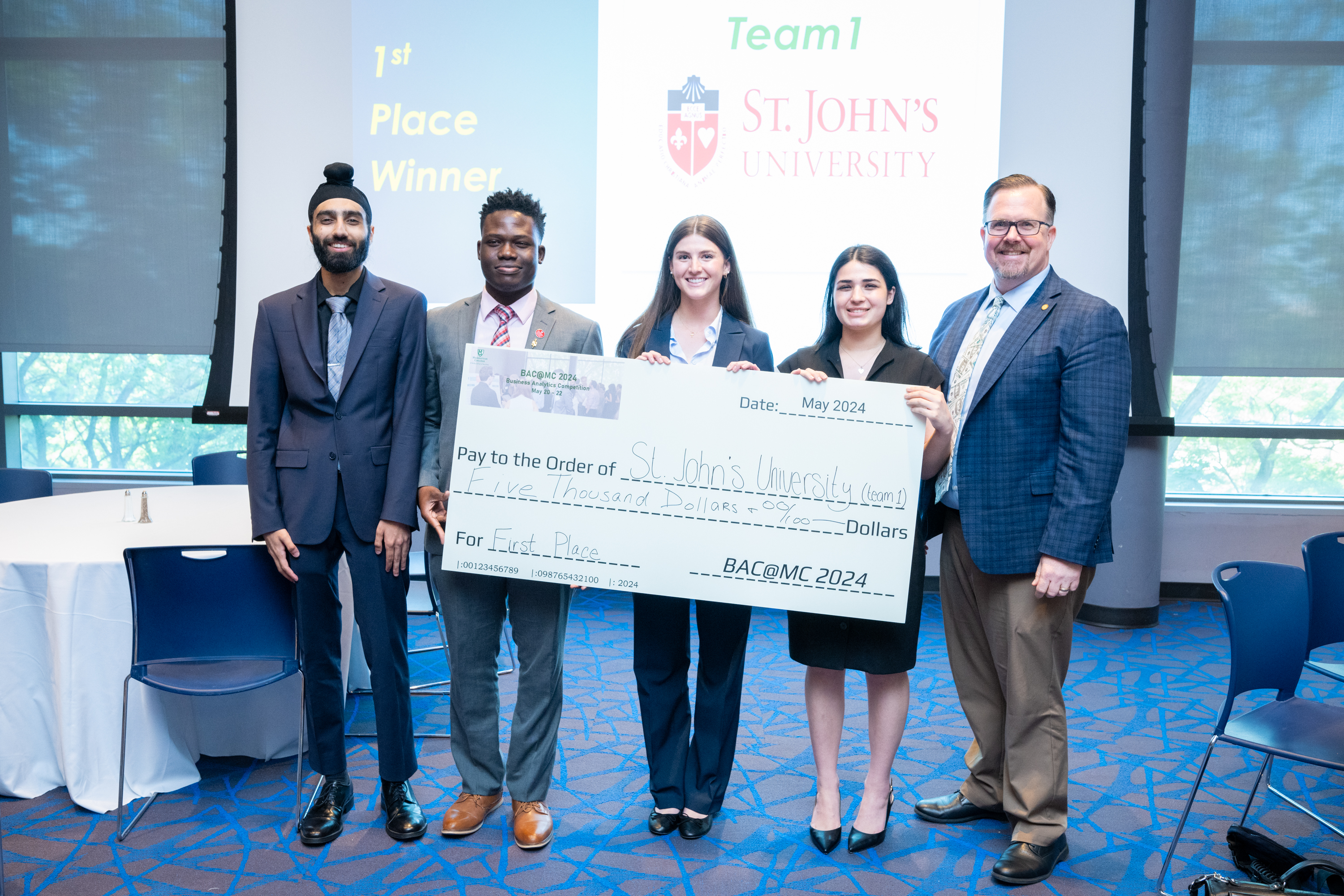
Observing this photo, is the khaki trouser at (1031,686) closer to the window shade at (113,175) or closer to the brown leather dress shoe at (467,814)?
the brown leather dress shoe at (467,814)

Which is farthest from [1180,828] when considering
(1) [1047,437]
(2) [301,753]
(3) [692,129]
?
(3) [692,129]

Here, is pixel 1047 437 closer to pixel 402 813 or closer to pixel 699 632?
pixel 699 632

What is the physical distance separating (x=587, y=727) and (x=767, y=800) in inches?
33.6

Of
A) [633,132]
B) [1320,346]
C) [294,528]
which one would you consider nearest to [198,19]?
[633,132]

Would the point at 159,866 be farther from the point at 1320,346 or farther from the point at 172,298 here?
the point at 1320,346

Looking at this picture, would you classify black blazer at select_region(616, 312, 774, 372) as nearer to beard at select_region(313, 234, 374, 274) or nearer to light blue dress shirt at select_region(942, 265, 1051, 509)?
light blue dress shirt at select_region(942, 265, 1051, 509)

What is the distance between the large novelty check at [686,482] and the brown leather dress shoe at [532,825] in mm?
721

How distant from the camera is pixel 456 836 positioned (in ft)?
8.05

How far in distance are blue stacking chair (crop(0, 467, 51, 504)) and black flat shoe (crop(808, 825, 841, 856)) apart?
360 centimetres

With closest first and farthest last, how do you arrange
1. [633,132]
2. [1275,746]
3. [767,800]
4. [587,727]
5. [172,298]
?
[1275,746] → [767,800] → [587,727] → [633,132] → [172,298]

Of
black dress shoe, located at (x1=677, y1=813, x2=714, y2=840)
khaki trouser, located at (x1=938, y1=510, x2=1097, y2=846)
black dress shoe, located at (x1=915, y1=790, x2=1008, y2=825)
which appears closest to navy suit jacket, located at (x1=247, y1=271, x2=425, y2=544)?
black dress shoe, located at (x1=677, y1=813, x2=714, y2=840)

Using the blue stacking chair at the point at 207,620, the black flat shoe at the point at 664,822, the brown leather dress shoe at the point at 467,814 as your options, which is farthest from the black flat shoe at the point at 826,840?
the blue stacking chair at the point at 207,620

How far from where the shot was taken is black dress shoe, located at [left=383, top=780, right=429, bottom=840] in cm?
244

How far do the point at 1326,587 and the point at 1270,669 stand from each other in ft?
1.79
